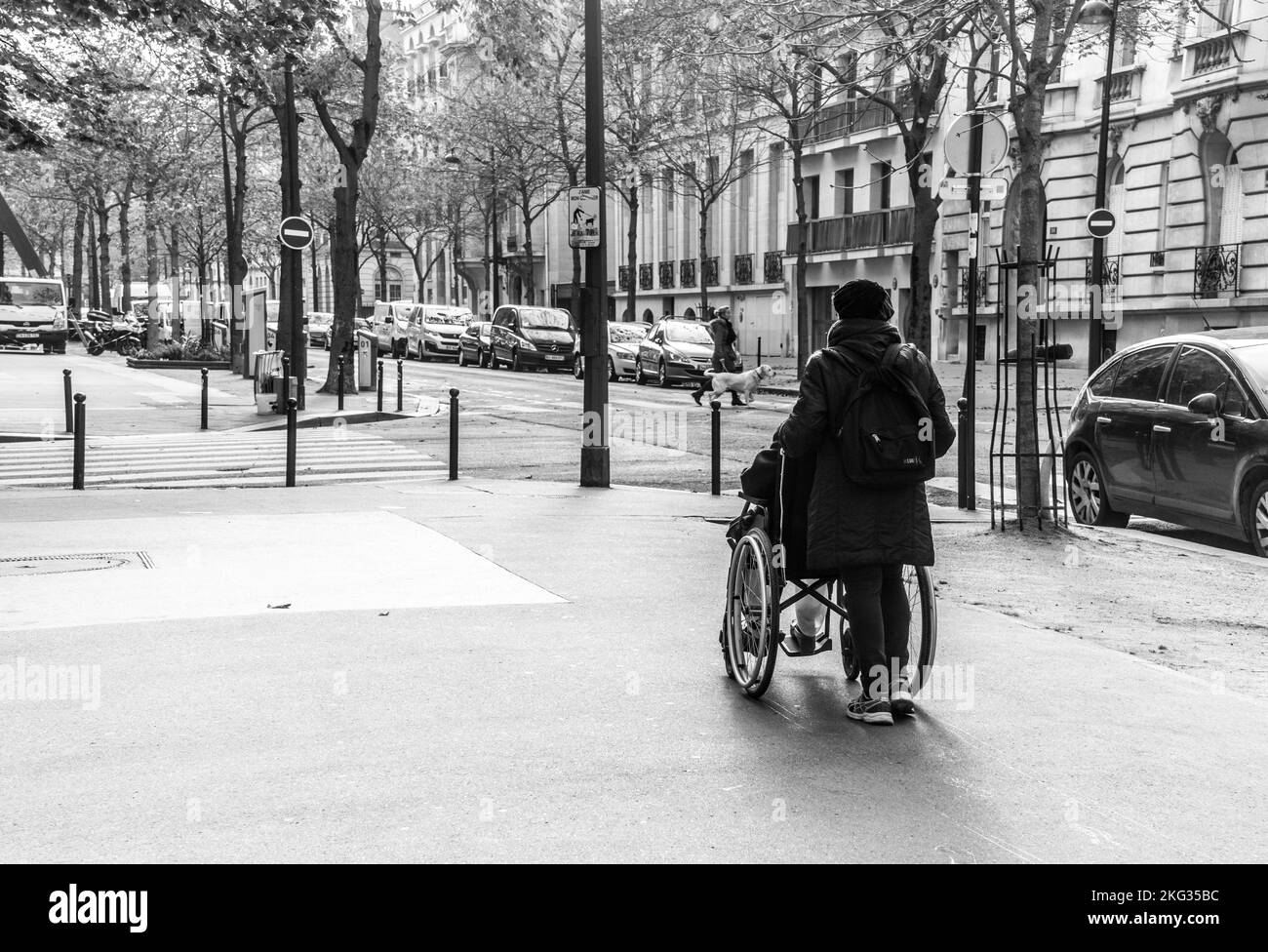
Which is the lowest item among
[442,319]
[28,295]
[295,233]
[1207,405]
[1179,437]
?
[1179,437]

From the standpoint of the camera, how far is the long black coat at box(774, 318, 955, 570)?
5.66m

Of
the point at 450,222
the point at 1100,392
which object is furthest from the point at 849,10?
the point at 450,222

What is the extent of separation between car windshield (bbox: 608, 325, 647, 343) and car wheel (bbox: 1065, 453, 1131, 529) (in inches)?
1000

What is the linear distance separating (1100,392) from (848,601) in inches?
299

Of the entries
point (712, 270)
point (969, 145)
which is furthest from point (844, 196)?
point (969, 145)

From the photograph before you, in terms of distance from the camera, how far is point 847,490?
570 cm

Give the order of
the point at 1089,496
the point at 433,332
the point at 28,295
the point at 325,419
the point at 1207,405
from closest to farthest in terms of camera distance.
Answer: the point at 1207,405 < the point at 1089,496 < the point at 325,419 < the point at 433,332 < the point at 28,295

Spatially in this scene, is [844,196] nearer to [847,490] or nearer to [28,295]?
[28,295]

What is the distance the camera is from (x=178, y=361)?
42375 millimetres

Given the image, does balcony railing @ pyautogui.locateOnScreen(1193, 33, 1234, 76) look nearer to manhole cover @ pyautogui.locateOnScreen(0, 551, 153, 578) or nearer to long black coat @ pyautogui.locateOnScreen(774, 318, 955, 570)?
manhole cover @ pyautogui.locateOnScreen(0, 551, 153, 578)

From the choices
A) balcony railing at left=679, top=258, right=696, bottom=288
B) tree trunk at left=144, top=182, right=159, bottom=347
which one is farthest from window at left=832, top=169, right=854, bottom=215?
tree trunk at left=144, top=182, right=159, bottom=347

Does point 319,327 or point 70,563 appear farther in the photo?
point 319,327

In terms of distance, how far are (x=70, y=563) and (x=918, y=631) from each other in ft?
18.4
